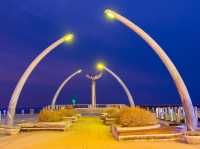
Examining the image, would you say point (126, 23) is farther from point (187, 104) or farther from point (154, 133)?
point (154, 133)

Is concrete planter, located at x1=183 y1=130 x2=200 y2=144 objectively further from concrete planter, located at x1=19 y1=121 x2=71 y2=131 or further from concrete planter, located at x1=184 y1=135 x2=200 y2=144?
concrete planter, located at x1=19 y1=121 x2=71 y2=131

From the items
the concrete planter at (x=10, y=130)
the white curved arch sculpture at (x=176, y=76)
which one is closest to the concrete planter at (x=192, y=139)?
the white curved arch sculpture at (x=176, y=76)

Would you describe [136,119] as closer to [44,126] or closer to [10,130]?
[44,126]

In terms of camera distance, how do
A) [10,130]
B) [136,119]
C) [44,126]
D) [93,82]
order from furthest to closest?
[93,82] → [44,126] → [10,130] → [136,119]

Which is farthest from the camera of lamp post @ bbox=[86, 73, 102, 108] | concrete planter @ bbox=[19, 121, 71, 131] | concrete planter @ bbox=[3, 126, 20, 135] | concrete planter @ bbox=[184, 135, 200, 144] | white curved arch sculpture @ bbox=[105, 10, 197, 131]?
lamp post @ bbox=[86, 73, 102, 108]

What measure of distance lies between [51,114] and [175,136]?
11.2 m

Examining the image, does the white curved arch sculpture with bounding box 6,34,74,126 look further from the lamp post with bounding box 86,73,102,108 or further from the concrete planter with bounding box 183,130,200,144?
the lamp post with bounding box 86,73,102,108

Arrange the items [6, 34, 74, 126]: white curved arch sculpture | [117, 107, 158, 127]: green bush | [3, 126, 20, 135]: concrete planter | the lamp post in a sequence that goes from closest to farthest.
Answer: [117, 107, 158, 127]: green bush → [3, 126, 20, 135]: concrete planter → [6, 34, 74, 126]: white curved arch sculpture → the lamp post

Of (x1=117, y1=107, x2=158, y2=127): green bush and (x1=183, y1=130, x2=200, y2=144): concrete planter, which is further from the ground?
(x1=117, y1=107, x2=158, y2=127): green bush

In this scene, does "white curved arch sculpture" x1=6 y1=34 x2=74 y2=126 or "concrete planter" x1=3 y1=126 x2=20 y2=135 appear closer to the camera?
"concrete planter" x1=3 y1=126 x2=20 y2=135

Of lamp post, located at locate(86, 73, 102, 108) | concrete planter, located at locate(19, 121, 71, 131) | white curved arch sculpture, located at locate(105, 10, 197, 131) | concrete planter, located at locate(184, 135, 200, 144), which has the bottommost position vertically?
concrete planter, located at locate(184, 135, 200, 144)

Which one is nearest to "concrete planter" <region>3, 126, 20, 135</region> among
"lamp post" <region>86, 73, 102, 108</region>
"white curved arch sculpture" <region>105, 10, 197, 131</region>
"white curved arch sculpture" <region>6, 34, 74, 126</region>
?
"white curved arch sculpture" <region>6, 34, 74, 126</region>

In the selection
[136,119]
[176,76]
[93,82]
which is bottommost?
[136,119]

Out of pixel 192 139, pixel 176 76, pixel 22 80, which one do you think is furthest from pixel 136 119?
pixel 22 80
